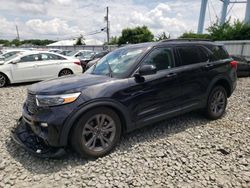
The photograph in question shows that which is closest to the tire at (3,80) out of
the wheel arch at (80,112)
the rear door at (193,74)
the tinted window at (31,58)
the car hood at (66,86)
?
the tinted window at (31,58)

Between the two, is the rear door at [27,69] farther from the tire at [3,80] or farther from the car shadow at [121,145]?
the car shadow at [121,145]

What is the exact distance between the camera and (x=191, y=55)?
174 inches

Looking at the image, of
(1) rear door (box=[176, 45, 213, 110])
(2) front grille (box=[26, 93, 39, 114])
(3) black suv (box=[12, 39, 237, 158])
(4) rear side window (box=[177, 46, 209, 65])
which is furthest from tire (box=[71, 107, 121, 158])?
(4) rear side window (box=[177, 46, 209, 65])

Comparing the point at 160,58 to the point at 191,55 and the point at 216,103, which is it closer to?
the point at 191,55

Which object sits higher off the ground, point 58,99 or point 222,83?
point 58,99

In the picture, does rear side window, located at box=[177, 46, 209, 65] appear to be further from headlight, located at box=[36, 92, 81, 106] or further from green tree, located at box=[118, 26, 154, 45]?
green tree, located at box=[118, 26, 154, 45]

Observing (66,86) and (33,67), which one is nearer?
(66,86)

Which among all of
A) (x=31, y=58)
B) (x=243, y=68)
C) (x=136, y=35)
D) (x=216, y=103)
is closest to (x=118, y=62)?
(x=216, y=103)

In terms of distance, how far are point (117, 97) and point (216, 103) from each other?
2664 millimetres

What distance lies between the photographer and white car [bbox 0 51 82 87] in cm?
906

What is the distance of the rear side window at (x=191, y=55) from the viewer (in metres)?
4.28

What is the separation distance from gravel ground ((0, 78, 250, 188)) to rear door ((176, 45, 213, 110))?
0.61m

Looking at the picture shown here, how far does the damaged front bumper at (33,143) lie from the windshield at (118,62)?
151cm

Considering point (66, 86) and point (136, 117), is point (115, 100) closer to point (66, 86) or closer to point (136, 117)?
point (136, 117)
